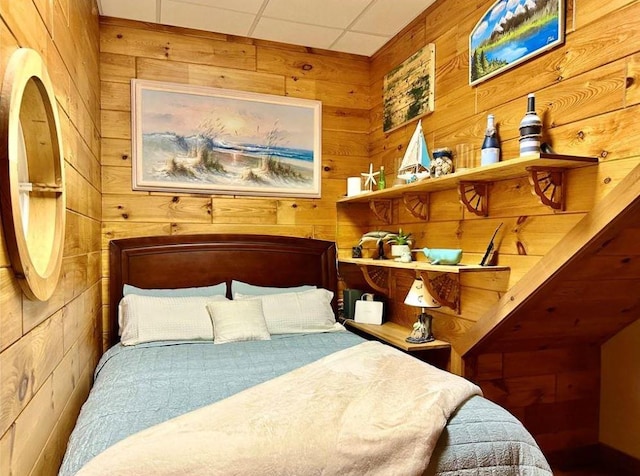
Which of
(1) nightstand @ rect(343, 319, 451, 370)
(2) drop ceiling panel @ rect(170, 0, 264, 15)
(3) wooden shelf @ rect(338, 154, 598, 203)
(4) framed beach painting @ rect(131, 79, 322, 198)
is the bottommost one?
(1) nightstand @ rect(343, 319, 451, 370)

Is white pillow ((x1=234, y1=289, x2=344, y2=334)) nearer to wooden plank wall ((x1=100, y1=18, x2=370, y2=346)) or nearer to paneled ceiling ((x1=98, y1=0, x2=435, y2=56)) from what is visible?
wooden plank wall ((x1=100, y1=18, x2=370, y2=346))

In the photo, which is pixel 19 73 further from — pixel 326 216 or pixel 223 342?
pixel 326 216

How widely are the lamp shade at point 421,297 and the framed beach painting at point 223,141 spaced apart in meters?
1.22

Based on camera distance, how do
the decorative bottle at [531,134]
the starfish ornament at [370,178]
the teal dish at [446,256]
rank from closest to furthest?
the decorative bottle at [531,134] → the teal dish at [446,256] → the starfish ornament at [370,178]

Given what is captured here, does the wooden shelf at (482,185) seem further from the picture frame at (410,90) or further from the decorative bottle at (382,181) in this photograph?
the picture frame at (410,90)

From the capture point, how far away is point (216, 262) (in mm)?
3004

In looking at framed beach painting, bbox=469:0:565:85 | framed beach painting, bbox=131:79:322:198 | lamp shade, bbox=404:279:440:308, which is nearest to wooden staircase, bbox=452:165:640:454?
lamp shade, bbox=404:279:440:308

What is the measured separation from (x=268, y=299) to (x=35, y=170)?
1.64 m

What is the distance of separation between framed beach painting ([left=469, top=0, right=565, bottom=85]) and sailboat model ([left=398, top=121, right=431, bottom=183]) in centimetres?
41

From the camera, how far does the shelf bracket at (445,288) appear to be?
2.41 m

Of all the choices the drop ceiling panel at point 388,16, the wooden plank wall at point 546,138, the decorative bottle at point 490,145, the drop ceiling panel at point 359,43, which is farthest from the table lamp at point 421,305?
the drop ceiling panel at point 359,43

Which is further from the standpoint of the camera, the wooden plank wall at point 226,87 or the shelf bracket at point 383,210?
the shelf bracket at point 383,210

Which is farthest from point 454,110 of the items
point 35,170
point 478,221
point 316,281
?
point 35,170

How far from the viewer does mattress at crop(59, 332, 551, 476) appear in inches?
53.7
